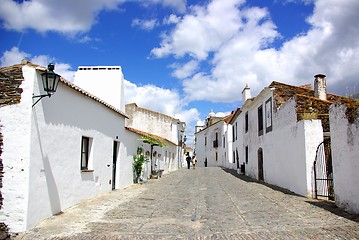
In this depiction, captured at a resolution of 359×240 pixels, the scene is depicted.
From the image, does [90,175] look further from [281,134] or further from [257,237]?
[281,134]

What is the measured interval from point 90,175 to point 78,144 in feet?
4.81

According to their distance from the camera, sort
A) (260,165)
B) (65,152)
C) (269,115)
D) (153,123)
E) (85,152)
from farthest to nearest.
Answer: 1. (153,123)
2. (260,165)
3. (269,115)
4. (85,152)
5. (65,152)

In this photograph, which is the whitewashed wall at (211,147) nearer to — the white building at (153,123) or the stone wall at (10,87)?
the white building at (153,123)

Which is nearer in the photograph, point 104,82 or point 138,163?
point 104,82

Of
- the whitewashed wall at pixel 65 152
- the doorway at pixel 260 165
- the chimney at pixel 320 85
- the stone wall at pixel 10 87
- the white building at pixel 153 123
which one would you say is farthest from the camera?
the white building at pixel 153 123

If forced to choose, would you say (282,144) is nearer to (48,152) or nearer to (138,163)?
(138,163)

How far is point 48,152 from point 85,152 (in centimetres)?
277

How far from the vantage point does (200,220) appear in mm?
7359

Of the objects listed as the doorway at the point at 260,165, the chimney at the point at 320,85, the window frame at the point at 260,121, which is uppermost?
the chimney at the point at 320,85

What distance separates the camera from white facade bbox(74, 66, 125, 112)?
15.9m

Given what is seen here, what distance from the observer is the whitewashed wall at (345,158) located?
739 centimetres

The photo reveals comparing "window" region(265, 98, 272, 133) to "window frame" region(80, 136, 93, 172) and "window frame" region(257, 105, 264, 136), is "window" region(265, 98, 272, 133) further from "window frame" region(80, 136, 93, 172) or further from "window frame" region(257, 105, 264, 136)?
"window frame" region(80, 136, 93, 172)

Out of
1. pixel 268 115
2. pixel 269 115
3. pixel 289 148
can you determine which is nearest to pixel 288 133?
pixel 289 148

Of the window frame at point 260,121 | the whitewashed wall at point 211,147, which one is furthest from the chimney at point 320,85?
the whitewashed wall at point 211,147
